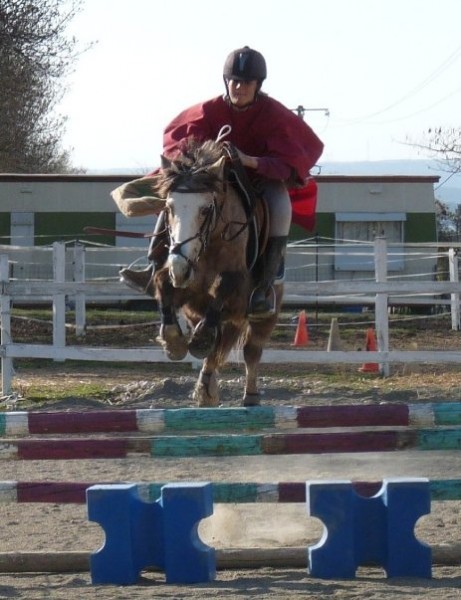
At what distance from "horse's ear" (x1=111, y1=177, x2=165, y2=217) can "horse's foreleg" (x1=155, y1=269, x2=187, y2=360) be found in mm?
527

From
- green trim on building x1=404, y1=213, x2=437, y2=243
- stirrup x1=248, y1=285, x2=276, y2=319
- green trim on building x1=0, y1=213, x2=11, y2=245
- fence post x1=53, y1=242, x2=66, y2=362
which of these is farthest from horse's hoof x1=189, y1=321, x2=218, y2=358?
green trim on building x1=404, y1=213, x2=437, y2=243

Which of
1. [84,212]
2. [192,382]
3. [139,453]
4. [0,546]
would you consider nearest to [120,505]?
[139,453]

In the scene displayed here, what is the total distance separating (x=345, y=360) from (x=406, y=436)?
7478 millimetres

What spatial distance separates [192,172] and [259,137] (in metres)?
1.03

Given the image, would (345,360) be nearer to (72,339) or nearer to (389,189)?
(72,339)

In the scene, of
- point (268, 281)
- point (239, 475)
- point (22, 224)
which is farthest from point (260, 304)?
point (22, 224)

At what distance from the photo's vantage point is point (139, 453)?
5.76 m

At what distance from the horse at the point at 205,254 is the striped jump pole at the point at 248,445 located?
1.20 metres

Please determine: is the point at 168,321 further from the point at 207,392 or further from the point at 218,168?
the point at 218,168

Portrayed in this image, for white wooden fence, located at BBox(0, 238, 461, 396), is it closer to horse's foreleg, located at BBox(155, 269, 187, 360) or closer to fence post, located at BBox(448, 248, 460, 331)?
horse's foreleg, located at BBox(155, 269, 187, 360)

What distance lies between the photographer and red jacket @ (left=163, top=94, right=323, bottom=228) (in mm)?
7629

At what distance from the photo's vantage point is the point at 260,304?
7.35 m

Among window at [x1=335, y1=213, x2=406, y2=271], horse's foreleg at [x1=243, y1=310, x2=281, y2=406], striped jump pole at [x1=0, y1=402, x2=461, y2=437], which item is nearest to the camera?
striped jump pole at [x1=0, y1=402, x2=461, y2=437]

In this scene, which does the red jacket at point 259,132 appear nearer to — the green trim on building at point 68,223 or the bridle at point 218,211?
the bridle at point 218,211
